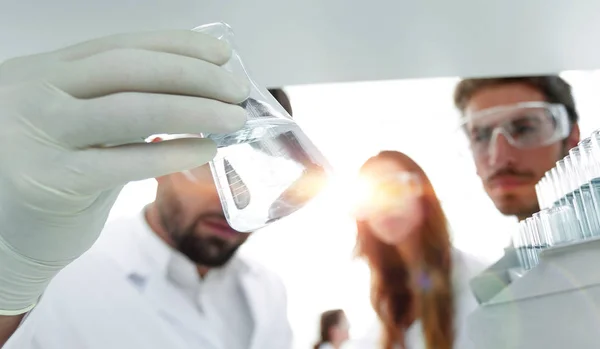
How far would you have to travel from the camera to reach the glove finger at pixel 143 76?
0.66 metres

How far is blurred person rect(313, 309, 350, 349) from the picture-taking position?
1496mm

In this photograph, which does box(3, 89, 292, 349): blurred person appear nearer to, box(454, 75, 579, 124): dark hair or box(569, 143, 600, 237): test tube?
box(454, 75, 579, 124): dark hair

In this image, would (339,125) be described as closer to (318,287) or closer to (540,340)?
(318,287)

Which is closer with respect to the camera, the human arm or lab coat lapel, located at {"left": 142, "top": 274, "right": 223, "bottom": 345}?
the human arm

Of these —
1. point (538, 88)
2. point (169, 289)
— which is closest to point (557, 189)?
point (538, 88)

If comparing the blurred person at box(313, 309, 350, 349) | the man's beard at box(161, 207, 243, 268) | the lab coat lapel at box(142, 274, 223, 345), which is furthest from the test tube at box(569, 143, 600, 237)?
the lab coat lapel at box(142, 274, 223, 345)

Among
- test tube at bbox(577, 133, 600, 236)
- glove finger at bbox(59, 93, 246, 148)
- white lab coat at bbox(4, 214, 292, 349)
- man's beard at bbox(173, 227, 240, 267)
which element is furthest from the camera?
man's beard at bbox(173, 227, 240, 267)

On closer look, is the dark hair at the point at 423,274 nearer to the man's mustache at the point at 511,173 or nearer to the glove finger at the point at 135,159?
the man's mustache at the point at 511,173

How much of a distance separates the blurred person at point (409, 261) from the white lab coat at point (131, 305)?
32 centimetres

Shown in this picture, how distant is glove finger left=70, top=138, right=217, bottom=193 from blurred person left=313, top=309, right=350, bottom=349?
0.96 metres

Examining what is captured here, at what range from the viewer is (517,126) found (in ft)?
5.67

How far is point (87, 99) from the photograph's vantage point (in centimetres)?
67

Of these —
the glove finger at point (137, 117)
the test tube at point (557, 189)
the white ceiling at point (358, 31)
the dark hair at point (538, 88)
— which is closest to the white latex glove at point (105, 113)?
the glove finger at point (137, 117)

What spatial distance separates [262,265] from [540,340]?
0.80m
